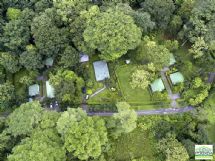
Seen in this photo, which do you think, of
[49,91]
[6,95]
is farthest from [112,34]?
[6,95]

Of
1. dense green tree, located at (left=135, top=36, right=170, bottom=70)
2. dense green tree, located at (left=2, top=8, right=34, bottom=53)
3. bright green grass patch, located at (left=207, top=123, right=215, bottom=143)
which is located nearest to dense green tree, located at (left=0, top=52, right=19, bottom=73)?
dense green tree, located at (left=2, top=8, right=34, bottom=53)

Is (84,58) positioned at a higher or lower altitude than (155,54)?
lower

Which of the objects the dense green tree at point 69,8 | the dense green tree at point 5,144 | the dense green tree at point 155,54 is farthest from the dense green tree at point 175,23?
the dense green tree at point 5,144

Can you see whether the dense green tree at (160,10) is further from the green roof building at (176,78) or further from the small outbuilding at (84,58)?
the small outbuilding at (84,58)

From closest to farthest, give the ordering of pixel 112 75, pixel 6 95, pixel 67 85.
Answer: pixel 67 85, pixel 6 95, pixel 112 75

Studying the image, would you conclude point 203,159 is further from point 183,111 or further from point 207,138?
point 183,111

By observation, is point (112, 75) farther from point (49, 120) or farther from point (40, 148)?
point (40, 148)

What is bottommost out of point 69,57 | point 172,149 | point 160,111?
point 160,111

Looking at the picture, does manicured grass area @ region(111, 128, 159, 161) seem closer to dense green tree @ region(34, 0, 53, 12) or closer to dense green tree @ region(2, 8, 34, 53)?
dense green tree @ region(2, 8, 34, 53)

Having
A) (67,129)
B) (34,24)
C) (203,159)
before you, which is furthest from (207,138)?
(34,24)
